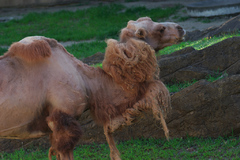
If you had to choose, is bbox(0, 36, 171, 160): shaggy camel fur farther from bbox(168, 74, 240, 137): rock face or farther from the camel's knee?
bbox(168, 74, 240, 137): rock face

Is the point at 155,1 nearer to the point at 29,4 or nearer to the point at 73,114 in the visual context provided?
the point at 29,4

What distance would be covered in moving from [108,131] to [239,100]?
84.5 inches

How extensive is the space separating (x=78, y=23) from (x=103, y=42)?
10.3 feet

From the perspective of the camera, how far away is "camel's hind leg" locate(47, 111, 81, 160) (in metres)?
3.63

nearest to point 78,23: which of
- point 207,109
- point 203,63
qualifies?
point 203,63

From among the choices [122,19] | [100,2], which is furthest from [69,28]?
[100,2]

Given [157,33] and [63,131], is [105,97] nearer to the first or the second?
[63,131]

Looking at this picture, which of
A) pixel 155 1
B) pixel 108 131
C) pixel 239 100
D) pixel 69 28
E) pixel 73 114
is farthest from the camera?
pixel 155 1

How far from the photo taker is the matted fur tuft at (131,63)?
391cm

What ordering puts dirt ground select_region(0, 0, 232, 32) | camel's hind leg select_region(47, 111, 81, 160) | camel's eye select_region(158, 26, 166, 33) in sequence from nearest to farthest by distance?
camel's hind leg select_region(47, 111, 81, 160) → camel's eye select_region(158, 26, 166, 33) → dirt ground select_region(0, 0, 232, 32)

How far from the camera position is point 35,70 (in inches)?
151

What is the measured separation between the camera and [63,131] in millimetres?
3631

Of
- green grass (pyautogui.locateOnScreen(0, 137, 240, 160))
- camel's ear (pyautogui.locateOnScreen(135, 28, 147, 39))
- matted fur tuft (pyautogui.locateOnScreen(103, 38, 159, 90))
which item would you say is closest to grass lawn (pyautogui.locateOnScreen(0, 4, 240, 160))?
green grass (pyautogui.locateOnScreen(0, 137, 240, 160))

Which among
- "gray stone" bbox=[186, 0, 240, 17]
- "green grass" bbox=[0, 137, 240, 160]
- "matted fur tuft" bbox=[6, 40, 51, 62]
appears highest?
"matted fur tuft" bbox=[6, 40, 51, 62]
